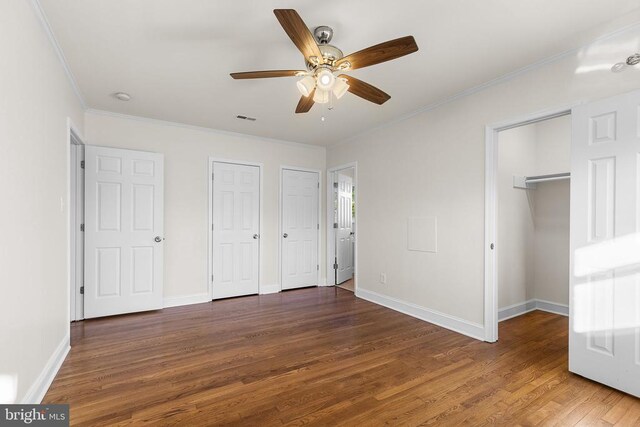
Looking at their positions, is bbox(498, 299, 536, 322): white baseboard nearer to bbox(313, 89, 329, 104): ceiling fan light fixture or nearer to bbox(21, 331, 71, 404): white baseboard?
bbox(313, 89, 329, 104): ceiling fan light fixture

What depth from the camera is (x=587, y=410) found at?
1.94 meters

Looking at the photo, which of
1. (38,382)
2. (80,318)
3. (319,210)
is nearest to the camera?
(38,382)

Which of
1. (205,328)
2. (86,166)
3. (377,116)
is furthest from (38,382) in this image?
(377,116)

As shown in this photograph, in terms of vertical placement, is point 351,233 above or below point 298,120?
below

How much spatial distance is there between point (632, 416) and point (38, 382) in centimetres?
374

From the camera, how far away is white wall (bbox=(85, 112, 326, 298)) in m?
3.98

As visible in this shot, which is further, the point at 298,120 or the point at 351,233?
the point at 351,233

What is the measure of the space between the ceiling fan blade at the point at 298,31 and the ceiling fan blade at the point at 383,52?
8.0 inches

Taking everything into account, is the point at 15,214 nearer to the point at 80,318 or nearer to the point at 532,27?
the point at 80,318

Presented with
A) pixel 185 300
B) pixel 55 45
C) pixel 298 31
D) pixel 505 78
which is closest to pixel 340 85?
pixel 298 31

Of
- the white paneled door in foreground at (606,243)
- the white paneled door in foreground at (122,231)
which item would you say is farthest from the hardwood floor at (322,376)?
the white paneled door in foreground at (122,231)

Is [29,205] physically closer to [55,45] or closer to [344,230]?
[55,45]

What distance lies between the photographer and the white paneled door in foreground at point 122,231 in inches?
146

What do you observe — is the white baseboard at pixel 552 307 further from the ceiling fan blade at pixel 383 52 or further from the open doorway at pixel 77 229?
the open doorway at pixel 77 229
